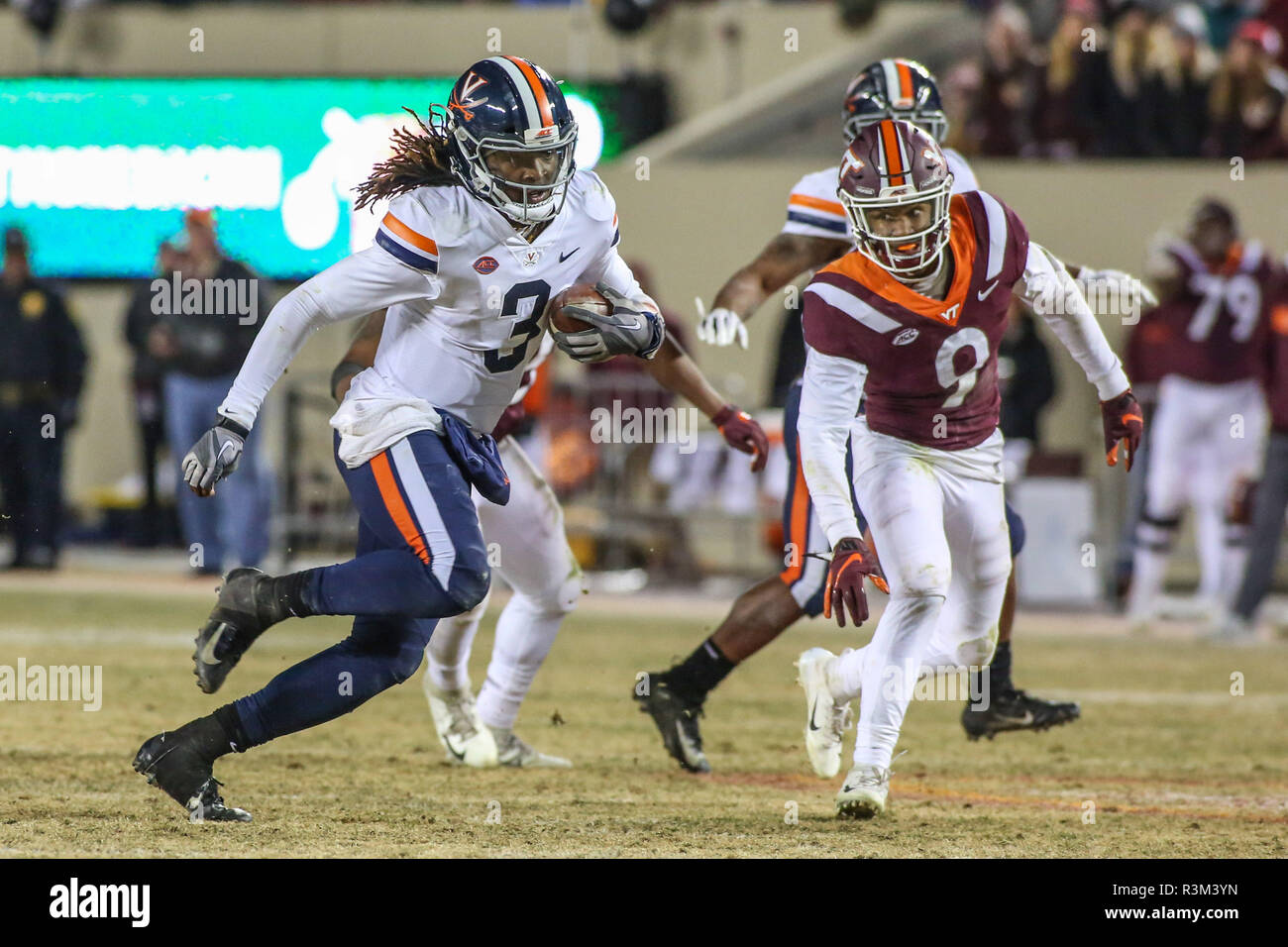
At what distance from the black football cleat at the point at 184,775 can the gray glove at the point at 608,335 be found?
1.46 m

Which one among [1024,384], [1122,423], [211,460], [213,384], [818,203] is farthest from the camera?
[1024,384]

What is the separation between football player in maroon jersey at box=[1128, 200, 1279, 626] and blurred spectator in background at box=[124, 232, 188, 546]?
6296 mm

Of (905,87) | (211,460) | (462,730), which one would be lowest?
Result: (462,730)

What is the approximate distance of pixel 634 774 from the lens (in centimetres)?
593

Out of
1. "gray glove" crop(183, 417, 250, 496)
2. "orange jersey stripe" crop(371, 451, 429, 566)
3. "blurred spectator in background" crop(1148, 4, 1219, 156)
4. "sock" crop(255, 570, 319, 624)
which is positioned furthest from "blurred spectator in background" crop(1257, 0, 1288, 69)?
"gray glove" crop(183, 417, 250, 496)

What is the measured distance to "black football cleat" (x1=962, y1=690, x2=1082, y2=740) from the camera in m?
6.05

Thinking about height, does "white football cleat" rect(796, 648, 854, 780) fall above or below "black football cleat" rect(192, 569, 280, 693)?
below

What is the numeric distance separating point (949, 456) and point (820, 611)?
100 centimetres

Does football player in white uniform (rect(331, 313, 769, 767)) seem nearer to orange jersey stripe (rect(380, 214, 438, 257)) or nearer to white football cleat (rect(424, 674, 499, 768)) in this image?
white football cleat (rect(424, 674, 499, 768))

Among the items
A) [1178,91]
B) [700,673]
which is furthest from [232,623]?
[1178,91]

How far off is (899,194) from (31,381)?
26.7 ft

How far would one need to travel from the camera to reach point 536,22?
14266mm

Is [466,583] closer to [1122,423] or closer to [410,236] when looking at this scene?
[410,236]

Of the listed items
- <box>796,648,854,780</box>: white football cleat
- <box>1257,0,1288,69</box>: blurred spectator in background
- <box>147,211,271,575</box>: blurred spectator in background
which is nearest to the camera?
<box>796,648,854,780</box>: white football cleat
